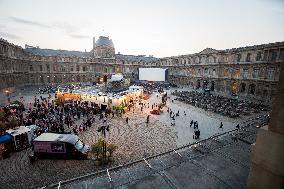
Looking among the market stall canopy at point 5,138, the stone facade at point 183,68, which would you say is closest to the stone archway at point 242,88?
the stone facade at point 183,68

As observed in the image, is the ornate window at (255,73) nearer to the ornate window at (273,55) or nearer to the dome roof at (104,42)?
the ornate window at (273,55)

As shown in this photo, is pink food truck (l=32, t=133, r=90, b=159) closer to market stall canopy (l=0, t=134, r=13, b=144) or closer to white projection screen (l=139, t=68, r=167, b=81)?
market stall canopy (l=0, t=134, r=13, b=144)

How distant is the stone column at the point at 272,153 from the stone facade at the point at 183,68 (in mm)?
28069

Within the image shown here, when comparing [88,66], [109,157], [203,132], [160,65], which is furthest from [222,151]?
[160,65]

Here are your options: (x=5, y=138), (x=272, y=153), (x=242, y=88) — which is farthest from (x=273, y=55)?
(x=5, y=138)

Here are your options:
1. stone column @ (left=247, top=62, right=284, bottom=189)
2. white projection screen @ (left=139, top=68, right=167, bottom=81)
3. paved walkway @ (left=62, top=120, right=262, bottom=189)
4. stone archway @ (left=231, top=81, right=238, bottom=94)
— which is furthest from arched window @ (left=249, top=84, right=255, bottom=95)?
stone column @ (left=247, top=62, right=284, bottom=189)

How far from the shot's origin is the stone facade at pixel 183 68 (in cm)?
4268

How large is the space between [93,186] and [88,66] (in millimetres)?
80298

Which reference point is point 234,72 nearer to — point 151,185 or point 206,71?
point 206,71

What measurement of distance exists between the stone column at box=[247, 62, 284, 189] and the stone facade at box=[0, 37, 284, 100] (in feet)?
92.1

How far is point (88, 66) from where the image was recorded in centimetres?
7938

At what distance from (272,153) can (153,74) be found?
257 ft

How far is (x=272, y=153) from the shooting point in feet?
7.69

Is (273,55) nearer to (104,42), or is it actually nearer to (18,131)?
(18,131)
